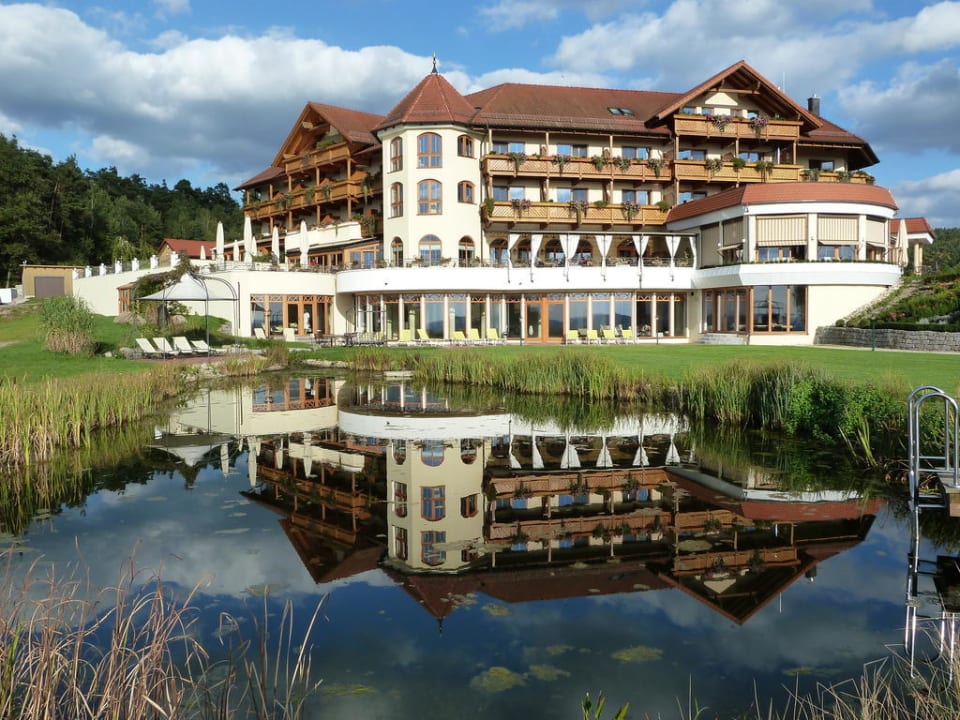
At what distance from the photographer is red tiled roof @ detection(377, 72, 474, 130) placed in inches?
1405

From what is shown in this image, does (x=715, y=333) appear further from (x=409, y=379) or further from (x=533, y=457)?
(x=533, y=457)

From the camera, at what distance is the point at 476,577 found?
705cm

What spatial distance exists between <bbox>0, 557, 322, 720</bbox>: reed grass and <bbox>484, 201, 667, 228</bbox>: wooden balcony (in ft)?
99.8

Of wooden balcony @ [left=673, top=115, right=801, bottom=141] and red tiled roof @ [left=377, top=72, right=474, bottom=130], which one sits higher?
red tiled roof @ [left=377, top=72, right=474, bottom=130]

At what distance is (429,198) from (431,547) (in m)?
29.9

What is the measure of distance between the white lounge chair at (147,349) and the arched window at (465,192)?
15.8 m

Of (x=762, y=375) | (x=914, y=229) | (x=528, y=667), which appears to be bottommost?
(x=528, y=667)

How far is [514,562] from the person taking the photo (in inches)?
293

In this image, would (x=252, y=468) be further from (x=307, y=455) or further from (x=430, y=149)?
(x=430, y=149)

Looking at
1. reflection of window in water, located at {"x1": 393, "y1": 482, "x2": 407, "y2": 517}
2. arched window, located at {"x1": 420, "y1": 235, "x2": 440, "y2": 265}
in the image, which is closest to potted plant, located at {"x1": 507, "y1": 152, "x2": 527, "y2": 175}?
arched window, located at {"x1": 420, "y1": 235, "x2": 440, "y2": 265}

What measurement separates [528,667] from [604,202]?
3295 cm

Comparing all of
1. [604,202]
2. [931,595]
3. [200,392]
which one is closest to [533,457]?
[931,595]

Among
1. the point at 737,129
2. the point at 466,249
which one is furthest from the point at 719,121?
the point at 466,249

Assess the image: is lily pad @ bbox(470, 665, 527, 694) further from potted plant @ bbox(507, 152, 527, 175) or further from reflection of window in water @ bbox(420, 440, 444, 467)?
potted plant @ bbox(507, 152, 527, 175)
